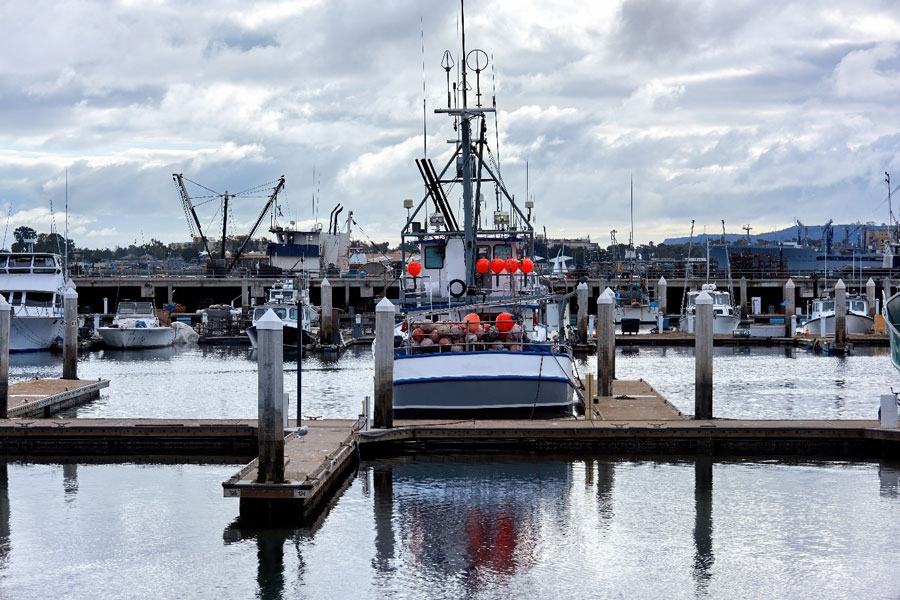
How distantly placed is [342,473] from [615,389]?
1367cm

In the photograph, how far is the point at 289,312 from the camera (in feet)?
214

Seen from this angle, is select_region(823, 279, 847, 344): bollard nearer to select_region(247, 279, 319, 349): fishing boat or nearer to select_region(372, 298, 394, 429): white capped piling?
select_region(247, 279, 319, 349): fishing boat

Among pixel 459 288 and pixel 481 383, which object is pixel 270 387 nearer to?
pixel 481 383

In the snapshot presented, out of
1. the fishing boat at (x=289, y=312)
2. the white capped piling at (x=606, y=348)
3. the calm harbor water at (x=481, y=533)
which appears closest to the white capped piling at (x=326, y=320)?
the fishing boat at (x=289, y=312)

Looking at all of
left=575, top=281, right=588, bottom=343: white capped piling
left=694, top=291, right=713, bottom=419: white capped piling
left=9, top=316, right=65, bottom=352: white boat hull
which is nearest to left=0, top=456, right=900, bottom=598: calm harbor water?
left=694, top=291, right=713, bottom=419: white capped piling

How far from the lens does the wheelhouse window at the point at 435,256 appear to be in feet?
119

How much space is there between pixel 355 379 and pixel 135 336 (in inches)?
Answer: 966

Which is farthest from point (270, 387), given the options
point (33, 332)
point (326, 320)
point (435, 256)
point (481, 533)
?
point (33, 332)

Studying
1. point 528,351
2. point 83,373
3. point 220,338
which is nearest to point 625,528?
point 528,351

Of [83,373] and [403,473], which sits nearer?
[403,473]

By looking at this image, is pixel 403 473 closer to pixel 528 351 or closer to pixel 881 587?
pixel 528 351

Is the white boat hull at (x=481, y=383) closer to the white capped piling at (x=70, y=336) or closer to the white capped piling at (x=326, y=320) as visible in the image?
the white capped piling at (x=70, y=336)

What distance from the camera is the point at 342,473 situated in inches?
977

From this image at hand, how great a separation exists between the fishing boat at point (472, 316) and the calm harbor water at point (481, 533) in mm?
3149
